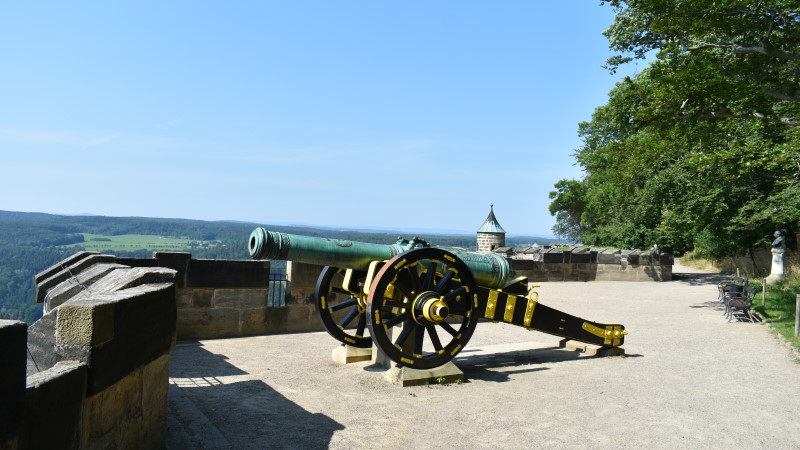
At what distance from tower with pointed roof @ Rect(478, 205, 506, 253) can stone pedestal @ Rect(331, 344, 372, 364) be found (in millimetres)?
37031

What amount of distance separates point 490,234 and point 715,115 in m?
33.1

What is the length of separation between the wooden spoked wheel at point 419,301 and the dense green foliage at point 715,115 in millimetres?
6282

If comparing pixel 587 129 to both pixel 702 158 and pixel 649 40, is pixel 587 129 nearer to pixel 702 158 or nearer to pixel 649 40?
pixel 649 40

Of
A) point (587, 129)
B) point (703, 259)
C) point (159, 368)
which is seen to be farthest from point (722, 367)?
point (587, 129)

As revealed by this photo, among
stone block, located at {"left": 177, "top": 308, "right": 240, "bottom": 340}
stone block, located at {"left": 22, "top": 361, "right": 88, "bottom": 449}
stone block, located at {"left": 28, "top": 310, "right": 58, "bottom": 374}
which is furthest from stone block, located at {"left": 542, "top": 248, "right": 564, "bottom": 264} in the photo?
stone block, located at {"left": 22, "top": 361, "right": 88, "bottom": 449}

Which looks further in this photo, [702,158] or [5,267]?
[5,267]

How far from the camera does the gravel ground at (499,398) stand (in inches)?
182

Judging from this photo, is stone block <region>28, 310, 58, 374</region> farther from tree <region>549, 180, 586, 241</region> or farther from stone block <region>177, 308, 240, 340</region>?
tree <region>549, 180, 586, 241</region>

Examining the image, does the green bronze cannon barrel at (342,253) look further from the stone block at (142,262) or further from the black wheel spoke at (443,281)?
the stone block at (142,262)

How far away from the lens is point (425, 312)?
5965 mm

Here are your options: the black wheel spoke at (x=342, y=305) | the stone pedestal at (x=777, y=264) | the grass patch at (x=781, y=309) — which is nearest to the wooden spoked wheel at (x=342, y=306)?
the black wheel spoke at (x=342, y=305)

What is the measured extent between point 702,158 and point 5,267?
82830 mm

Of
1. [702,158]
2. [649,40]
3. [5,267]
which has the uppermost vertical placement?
[649,40]

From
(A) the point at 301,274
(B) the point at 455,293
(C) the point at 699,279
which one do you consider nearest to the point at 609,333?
(B) the point at 455,293
